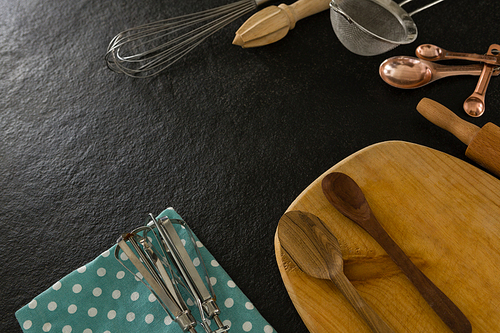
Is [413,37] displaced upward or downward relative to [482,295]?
upward

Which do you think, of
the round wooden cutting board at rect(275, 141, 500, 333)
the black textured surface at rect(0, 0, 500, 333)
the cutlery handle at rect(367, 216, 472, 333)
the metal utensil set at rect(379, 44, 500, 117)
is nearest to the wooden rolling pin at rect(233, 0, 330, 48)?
the black textured surface at rect(0, 0, 500, 333)

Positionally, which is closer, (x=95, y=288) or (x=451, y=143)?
(x=95, y=288)

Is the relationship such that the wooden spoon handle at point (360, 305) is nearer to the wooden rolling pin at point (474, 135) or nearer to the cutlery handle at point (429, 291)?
the cutlery handle at point (429, 291)

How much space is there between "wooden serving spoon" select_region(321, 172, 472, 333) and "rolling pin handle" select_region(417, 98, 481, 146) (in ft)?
0.60

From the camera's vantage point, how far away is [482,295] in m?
0.46

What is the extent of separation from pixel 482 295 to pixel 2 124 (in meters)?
0.75

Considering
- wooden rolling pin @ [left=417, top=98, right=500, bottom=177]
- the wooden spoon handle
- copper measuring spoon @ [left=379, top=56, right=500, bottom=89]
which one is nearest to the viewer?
the wooden spoon handle

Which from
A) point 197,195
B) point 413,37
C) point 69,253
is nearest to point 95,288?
point 69,253

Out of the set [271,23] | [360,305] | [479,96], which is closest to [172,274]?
[360,305]

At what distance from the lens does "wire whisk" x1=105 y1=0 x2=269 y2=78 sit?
2.20 feet

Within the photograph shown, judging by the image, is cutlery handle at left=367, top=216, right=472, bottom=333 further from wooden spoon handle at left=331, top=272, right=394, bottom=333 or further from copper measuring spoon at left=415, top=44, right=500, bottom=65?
copper measuring spoon at left=415, top=44, right=500, bottom=65

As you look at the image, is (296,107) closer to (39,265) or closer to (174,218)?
(174,218)

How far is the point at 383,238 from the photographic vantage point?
1.56ft

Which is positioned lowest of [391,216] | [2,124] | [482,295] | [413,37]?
[482,295]
